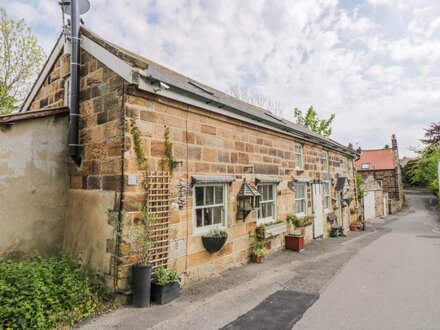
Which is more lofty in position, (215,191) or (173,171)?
(173,171)

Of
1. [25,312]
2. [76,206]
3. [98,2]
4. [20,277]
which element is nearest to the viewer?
[25,312]

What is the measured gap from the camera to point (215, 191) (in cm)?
684

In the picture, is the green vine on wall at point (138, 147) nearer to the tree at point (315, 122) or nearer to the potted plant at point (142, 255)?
the potted plant at point (142, 255)

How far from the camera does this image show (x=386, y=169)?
36375mm

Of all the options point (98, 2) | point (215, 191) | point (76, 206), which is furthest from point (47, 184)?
point (98, 2)

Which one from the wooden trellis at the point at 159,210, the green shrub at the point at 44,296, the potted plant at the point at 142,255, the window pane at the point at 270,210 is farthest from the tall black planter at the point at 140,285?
the window pane at the point at 270,210

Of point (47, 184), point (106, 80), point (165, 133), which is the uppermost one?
point (106, 80)

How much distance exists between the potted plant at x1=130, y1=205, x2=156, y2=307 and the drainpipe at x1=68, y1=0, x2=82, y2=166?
1.95 meters

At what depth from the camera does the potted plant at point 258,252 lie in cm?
768

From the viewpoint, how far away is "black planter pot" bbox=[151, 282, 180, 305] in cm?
486

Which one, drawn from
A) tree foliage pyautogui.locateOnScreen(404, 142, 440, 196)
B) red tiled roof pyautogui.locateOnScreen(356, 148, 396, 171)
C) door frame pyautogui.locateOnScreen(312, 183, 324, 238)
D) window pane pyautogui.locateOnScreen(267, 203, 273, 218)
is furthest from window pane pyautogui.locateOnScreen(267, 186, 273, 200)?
tree foliage pyautogui.locateOnScreen(404, 142, 440, 196)

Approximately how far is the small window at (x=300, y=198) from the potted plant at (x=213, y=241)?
520 cm

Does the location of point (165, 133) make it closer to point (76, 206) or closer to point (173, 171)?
point (173, 171)

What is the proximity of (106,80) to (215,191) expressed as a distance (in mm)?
3367
